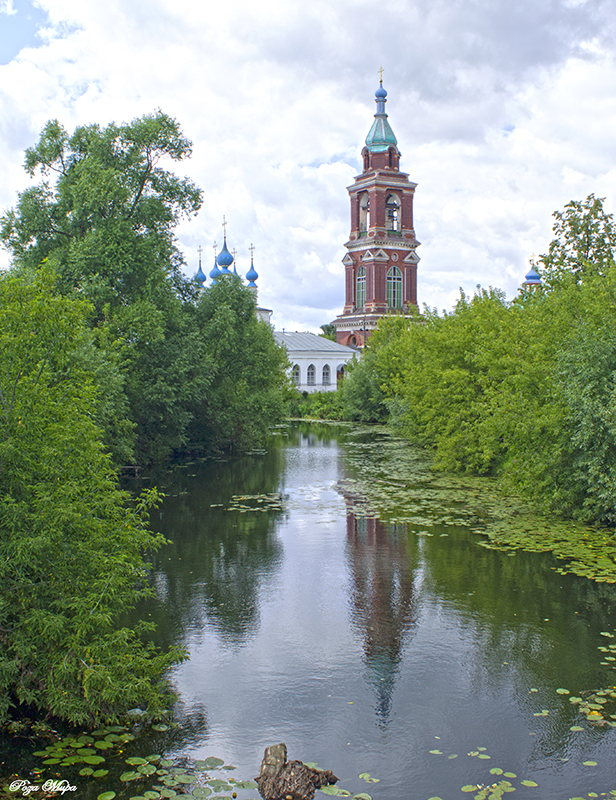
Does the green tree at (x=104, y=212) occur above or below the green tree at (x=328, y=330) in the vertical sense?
below

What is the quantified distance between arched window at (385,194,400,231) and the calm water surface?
57801 millimetres

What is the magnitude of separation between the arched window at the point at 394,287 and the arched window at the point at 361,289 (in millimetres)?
2318

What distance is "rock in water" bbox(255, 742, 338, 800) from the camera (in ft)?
19.1

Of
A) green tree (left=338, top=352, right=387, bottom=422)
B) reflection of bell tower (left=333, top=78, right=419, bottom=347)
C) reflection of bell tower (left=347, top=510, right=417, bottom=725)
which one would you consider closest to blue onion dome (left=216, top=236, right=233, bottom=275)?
reflection of bell tower (left=333, top=78, right=419, bottom=347)

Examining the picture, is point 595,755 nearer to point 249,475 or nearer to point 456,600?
point 456,600

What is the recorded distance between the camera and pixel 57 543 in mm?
7047

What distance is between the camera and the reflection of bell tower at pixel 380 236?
A: 222 feet

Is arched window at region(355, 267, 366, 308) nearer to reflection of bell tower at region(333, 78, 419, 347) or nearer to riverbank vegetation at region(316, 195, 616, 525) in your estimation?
reflection of bell tower at region(333, 78, 419, 347)

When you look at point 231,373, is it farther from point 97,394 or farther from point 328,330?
point 328,330

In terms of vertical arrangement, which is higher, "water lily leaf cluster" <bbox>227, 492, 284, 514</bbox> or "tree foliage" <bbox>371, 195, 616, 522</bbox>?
"tree foliage" <bbox>371, 195, 616, 522</bbox>

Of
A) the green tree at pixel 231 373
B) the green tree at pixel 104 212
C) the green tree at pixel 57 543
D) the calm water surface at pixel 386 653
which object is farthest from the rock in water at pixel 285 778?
the green tree at pixel 231 373

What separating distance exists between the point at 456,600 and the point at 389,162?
208 feet

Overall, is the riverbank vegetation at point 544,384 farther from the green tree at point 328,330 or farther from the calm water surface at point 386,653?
the green tree at point 328,330

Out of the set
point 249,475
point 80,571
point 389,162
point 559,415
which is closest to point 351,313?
point 389,162
